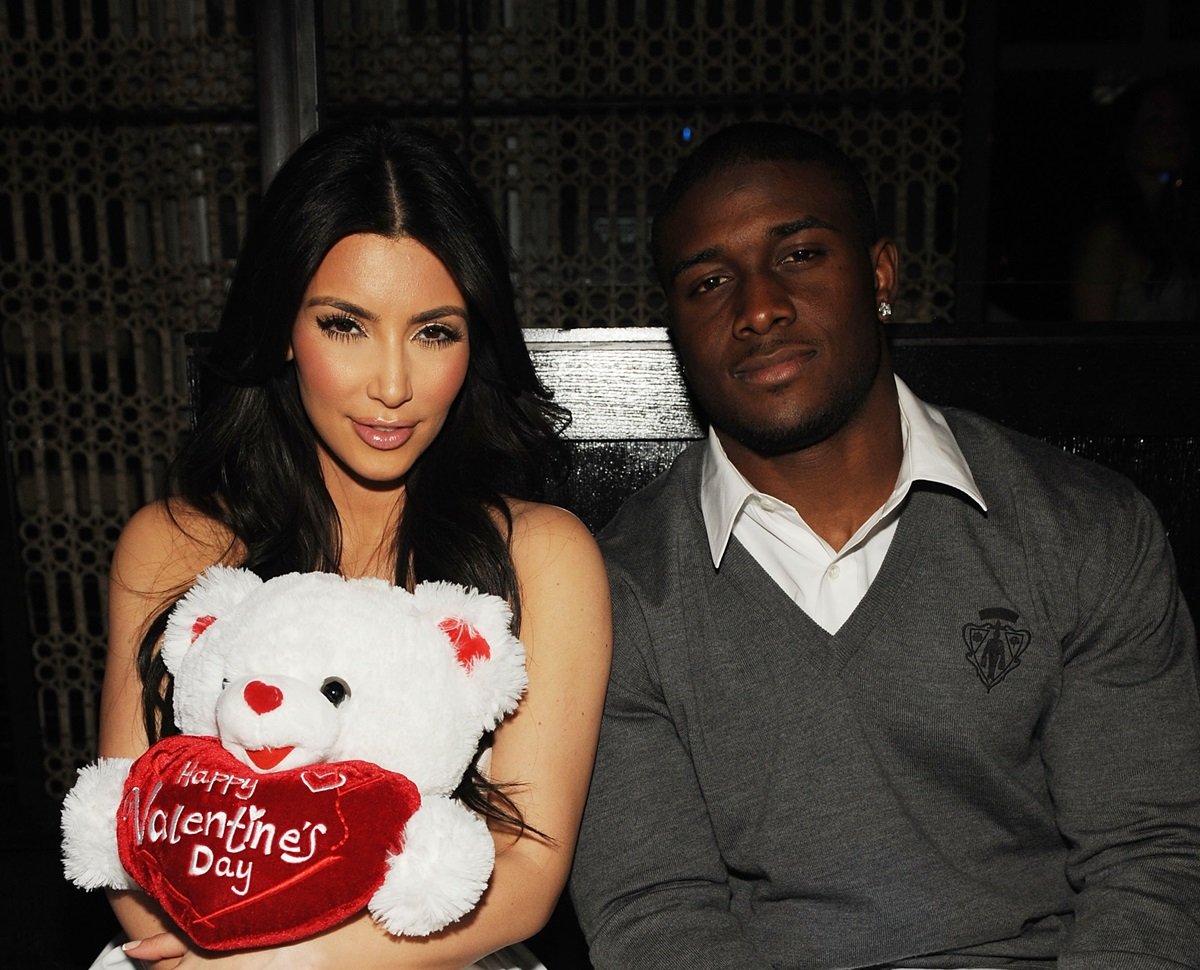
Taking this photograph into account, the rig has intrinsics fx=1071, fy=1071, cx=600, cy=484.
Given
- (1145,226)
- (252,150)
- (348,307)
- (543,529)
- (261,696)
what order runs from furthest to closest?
(252,150) < (1145,226) < (543,529) < (348,307) < (261,696)

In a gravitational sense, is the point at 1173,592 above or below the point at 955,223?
below

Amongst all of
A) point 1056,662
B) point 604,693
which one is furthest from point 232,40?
point 1056,662

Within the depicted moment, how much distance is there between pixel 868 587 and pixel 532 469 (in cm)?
70

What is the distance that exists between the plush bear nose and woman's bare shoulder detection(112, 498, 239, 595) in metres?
0.60

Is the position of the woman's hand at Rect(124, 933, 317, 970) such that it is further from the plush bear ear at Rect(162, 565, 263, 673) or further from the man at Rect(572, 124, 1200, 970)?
the man at Rect(572, 124, 1200, 970)

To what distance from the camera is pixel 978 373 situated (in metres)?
2.30

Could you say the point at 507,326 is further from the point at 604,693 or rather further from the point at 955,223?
the point at 955,223

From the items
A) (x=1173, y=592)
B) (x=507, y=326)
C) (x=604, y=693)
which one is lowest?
(x=604, y=693)

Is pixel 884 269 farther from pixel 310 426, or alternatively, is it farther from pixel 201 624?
pixel 201 624

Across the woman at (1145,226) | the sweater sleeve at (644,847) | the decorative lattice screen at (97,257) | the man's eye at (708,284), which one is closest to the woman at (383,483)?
the sweater sleeve at (644,847)

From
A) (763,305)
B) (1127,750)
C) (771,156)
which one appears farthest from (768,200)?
(1127,750)

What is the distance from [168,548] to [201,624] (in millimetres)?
426

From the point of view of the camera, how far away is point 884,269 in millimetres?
2102

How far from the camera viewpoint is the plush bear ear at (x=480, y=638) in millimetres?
1471
